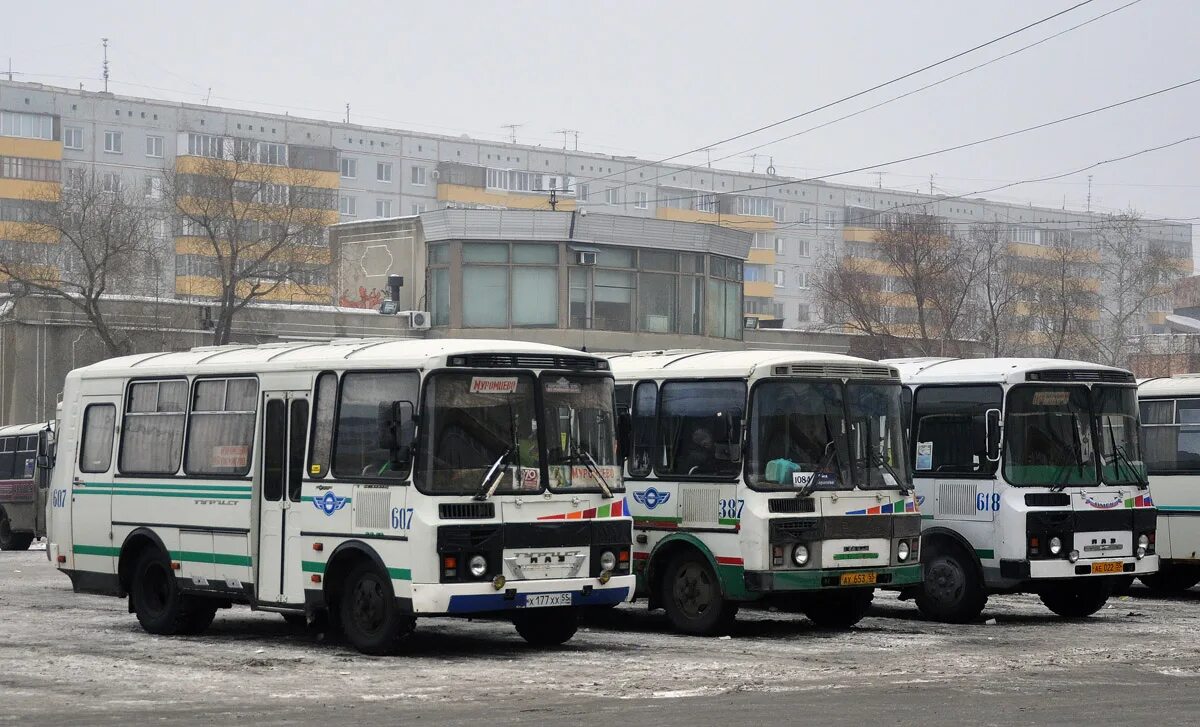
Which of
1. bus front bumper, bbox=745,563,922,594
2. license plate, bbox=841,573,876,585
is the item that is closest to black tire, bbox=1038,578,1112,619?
bus front bumper, bbox=745,563,922,594

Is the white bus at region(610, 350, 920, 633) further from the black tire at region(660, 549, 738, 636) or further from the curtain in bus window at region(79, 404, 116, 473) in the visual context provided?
the curtain in bus window at region(79, 404, 116, 473)

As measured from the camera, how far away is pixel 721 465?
16.9 meters

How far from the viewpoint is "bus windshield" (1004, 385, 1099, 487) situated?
1834 cm

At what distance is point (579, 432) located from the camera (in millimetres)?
15523

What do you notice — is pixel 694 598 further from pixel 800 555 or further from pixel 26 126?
pixel 26 126

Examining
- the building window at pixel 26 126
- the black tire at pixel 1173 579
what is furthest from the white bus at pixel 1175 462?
the building window at pixel 26 126

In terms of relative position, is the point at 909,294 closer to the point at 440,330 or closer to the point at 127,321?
the point at 440,330

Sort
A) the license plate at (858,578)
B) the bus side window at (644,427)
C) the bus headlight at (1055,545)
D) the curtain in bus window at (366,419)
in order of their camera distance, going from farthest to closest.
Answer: the bus headlight at (1055,545), the bus side window at (644,427), the license plate at (858,578), the curtain in bus window at (366,419)

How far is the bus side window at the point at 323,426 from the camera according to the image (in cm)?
1555

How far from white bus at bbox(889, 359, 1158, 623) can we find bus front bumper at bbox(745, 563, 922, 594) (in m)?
1.37

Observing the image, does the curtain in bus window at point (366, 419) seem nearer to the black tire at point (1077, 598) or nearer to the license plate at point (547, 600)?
the license plate at point (547, 600)

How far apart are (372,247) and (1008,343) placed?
37632 mm

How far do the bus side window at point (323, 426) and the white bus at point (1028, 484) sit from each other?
22.7 ft

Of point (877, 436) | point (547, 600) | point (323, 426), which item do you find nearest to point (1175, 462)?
point (877, 436)
